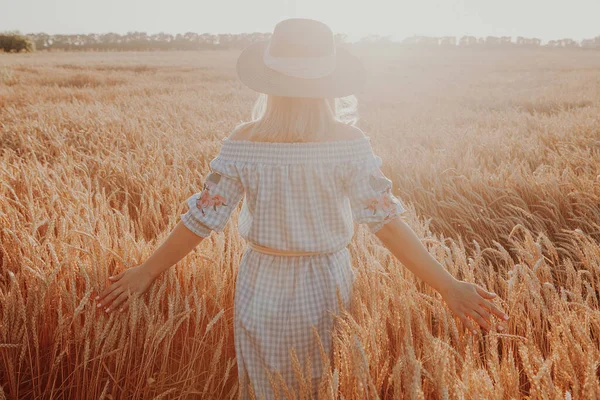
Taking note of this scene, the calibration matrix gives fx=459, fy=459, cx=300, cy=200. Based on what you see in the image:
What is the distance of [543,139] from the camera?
4344mm

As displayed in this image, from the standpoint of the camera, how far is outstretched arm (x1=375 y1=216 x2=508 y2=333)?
1229 mm

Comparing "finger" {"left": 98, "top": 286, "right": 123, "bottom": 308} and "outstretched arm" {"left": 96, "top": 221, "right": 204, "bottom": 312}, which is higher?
"outstretched arm" {"left": 96, "top": 221, "right": 204, "bottom": 312}

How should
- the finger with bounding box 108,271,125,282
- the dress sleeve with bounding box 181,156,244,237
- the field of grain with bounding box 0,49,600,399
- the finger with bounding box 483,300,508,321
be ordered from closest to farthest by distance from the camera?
the field of grain with bounding box 0,49,600,399 → the finger with bounding box 483,300,508,321 → the dress sleeve with bounding box 181,156,244,237 → the finger with bounding box 108,271,125,282

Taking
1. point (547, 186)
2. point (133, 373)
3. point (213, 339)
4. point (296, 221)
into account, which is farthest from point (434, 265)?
point (547, 186)

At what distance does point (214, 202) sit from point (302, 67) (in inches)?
17.7

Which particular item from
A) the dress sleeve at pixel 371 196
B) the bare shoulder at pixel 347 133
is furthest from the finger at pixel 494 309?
the bare shoulder at pixel 347 133

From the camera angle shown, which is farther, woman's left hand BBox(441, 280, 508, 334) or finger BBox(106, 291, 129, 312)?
finger BBox(106, 291, 129, 312)

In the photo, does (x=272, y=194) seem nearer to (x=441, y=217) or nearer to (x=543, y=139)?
(x=441, y=217)

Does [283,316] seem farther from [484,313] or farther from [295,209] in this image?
[484,313]

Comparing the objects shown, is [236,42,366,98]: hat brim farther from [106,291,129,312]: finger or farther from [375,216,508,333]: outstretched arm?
[106,291,129,312]: finger

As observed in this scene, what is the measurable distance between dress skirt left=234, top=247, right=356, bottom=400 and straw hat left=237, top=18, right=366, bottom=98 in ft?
1.63

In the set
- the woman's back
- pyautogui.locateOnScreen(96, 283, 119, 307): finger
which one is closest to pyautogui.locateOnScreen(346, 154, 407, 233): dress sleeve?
the woman's back

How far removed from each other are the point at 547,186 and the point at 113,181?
8.65 ft

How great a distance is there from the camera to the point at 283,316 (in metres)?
1.36
